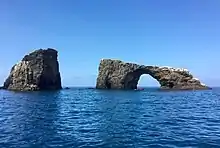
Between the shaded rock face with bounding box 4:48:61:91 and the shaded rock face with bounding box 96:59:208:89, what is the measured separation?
2532 centimetres

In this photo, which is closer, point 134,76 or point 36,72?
point 36,72

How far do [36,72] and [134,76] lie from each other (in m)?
47.9

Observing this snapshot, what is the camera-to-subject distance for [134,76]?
149500 millimetres

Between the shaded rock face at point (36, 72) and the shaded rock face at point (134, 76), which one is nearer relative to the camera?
the shaded rock face at point (36, 72)

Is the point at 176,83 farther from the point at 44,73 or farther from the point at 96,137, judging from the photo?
the point at 96,137

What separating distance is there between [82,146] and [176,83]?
408 feet

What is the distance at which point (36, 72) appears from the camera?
131 m

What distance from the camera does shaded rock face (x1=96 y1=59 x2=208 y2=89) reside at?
139 m

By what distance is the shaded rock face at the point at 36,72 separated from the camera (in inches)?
5123

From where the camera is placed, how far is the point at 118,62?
479 ft

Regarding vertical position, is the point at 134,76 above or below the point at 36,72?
above

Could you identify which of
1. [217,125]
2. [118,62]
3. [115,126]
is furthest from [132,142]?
[118,62]

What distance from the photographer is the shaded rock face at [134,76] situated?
5458 inches

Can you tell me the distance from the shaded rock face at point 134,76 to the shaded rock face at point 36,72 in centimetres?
2532
